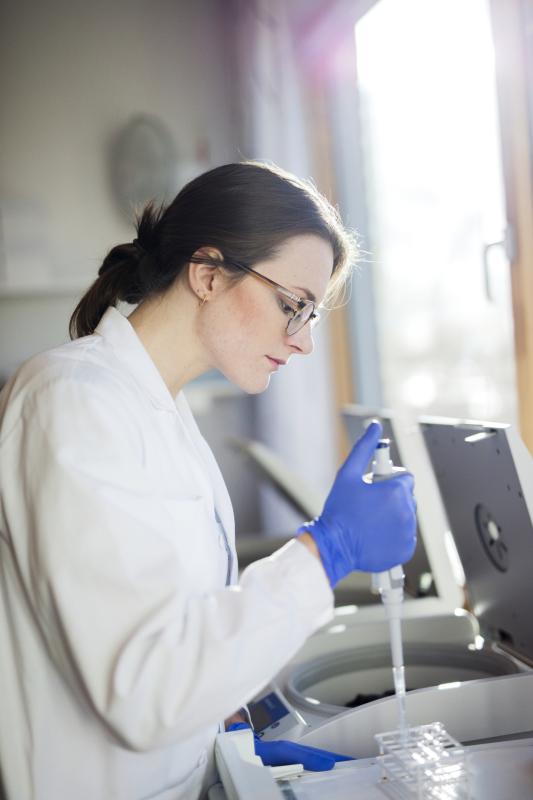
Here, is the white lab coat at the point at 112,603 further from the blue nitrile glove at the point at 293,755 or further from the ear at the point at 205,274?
the ear at the point at 205,274

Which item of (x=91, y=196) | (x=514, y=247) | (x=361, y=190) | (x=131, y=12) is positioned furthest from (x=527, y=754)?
(x=131, y=12)

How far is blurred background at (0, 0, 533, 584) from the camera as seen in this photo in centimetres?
236

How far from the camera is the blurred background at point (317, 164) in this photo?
93.0 inches

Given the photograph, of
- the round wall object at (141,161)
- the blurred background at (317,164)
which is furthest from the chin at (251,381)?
the round wall object at (141,161)

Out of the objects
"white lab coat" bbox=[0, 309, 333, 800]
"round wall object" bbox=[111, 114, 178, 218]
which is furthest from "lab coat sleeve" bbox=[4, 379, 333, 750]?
"round wall object" bbox=[111, 114, 178, 218]

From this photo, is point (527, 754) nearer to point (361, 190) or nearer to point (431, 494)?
point (431, 494)

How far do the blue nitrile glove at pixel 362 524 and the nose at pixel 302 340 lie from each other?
0.29 metres

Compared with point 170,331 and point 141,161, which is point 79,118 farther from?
point 170,331

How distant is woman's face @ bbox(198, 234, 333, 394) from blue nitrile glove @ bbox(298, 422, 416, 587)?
0.92ft

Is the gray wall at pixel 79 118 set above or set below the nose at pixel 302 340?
above

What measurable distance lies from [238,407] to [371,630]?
2263 mm

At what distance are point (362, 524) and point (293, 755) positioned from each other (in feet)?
1.19

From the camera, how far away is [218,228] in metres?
1.24

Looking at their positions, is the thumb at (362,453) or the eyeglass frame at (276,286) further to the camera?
the eyeglass frame at (276,286)
